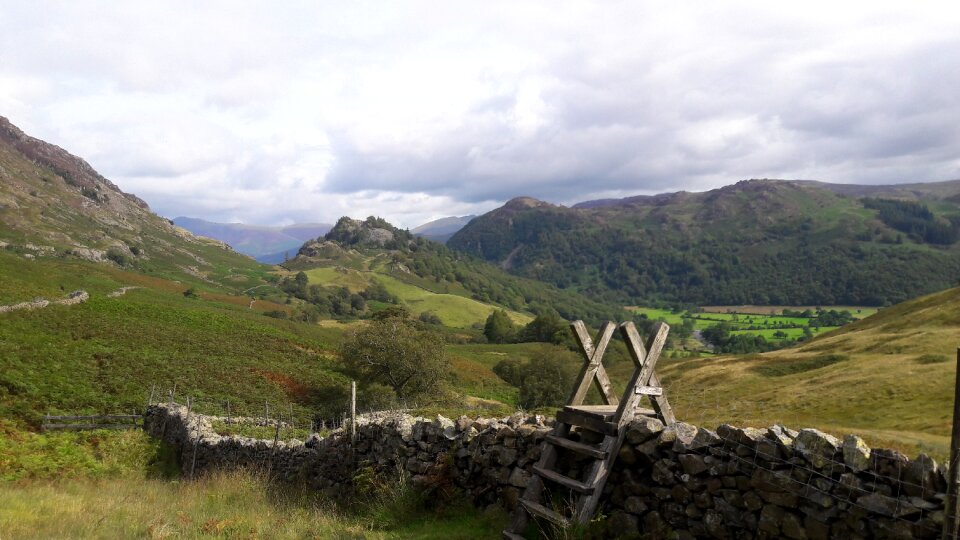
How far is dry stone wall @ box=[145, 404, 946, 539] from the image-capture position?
17.3 feet

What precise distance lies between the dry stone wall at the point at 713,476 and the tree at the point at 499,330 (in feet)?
372

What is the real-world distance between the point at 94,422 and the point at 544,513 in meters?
25.6

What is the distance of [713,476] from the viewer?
665cm

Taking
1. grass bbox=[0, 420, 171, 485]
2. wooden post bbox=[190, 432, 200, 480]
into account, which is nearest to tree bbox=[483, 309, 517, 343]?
grass bbox=[0, 420, 171, 485]

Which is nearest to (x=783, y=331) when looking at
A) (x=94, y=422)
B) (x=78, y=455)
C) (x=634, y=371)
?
(x=94, y=422)

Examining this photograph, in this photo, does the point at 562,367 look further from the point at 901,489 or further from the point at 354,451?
the point at 901,489

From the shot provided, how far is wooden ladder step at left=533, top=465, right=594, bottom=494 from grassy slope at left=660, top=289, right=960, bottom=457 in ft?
17.8

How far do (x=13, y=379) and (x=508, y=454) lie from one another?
93.6 ft

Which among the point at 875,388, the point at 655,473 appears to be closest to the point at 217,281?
the point at 875,388

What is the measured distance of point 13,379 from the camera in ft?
Result: 86.5

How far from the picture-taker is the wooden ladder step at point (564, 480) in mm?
7270

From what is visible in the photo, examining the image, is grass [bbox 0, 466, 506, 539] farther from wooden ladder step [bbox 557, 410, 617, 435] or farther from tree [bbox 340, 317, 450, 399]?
tree [bbox 340, 317, 450, 399]

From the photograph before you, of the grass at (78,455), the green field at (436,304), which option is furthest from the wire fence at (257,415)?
the green field at (436,304)

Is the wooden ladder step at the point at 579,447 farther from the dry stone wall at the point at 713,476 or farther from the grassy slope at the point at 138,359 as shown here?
the grassy slope at the point at 138,359
